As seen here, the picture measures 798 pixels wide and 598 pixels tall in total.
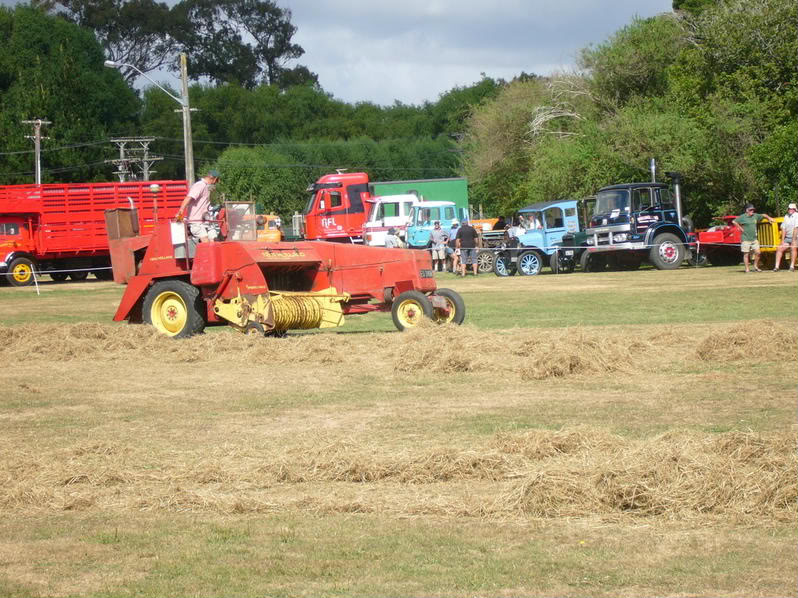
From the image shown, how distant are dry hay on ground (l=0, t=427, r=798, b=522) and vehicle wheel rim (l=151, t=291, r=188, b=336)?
8903mm

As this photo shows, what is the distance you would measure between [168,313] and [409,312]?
3636mm

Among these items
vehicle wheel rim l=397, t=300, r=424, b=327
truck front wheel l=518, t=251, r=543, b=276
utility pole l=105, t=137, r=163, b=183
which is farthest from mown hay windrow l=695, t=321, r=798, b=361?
utility pole l=105, t=137, r=163, b=183

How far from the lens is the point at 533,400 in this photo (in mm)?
11297

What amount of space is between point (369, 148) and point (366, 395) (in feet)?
270

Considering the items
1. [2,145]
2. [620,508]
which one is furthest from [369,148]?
[620,508]

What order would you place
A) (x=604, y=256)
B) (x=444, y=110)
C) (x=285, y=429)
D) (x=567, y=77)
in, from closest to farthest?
(x=285, y=429)
(x=604, y=256)
(x=567, y=77)
(x=444, y=110)

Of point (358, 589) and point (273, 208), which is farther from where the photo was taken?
point (273, 208)

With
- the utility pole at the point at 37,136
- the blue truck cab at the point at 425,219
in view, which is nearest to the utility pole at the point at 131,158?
the utility pole at the point at 37,136

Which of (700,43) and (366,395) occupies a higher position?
(700,43)

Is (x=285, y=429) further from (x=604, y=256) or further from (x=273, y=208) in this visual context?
(x=273, y=208)

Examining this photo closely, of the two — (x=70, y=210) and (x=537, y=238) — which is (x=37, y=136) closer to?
(x=70, y=210)

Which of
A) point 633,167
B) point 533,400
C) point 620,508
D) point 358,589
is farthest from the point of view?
point 633,167

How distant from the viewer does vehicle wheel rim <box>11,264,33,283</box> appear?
4119cm

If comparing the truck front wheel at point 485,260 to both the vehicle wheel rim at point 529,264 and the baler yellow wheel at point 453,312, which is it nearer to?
the vehicle wheel rim at point 529,264
